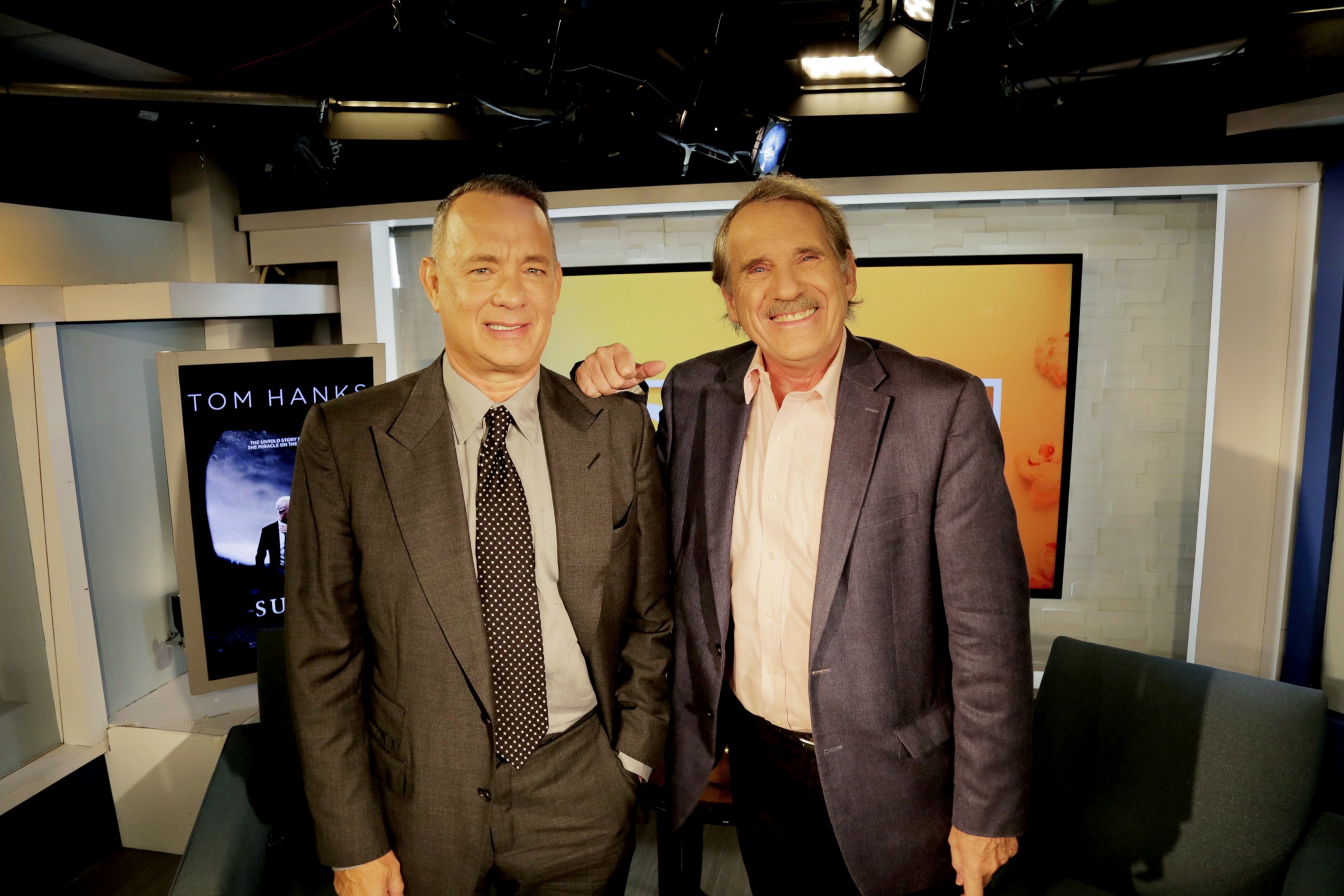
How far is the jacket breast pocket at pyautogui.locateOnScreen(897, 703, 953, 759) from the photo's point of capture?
172cm

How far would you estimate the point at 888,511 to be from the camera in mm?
1671

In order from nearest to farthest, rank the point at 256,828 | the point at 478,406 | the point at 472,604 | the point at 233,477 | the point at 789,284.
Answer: the point at 472,604, the point at 478,406, the point at 789,284, the point at 256,828, the point at 233,477

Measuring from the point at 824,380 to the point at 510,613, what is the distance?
861 millimetres

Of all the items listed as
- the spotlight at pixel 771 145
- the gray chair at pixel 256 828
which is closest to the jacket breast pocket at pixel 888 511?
the spotlight at pixel 771 145

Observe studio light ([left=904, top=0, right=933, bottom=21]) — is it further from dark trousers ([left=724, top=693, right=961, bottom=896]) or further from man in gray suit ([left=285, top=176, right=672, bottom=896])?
dark trousers ([left=724, top=693, right=961, bottom=896])

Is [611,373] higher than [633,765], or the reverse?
[611,373]

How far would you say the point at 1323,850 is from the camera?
1.99m

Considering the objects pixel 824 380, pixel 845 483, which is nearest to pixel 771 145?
pixel 824 380

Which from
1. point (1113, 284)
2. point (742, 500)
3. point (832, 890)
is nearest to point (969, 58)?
point (1113, 284)

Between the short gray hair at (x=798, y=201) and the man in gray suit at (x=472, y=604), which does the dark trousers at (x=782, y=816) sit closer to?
the man in gray suit at (x=472, y=604)

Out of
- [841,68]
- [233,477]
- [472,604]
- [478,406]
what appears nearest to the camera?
[472,604]

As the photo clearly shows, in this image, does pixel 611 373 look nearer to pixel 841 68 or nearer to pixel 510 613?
pixel 510 613

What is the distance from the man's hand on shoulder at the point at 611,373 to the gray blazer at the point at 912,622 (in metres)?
0.30

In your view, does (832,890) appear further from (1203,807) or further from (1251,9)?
(1251,9)
